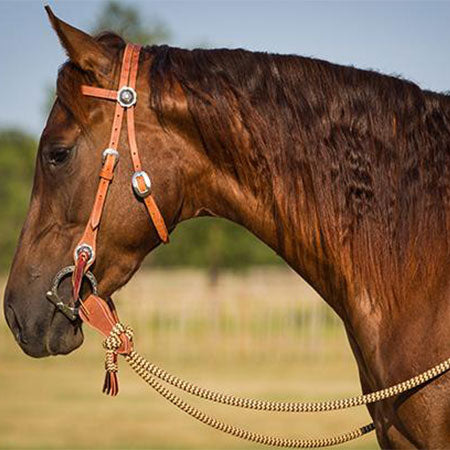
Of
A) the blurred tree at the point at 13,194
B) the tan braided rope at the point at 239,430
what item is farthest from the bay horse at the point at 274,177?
the blurred tree at the point at 13,194

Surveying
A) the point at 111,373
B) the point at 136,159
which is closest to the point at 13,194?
the point at 111,373

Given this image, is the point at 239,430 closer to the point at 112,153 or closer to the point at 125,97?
the point at 112,153

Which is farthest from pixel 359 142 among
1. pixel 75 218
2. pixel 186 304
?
pixel 186 304

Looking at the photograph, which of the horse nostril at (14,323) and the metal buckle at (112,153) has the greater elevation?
the metal buckle at (112,153)

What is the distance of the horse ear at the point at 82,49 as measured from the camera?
10.2 ft

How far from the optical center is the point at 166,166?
3.21 m

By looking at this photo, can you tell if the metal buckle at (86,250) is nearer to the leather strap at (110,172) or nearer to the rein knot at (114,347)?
the leather strap at (110,172)

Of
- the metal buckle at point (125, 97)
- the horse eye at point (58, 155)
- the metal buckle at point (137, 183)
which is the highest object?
the metal buckle at point (125, 97)

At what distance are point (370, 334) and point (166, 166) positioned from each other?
42.4 inches

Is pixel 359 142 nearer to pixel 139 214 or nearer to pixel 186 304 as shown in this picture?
pixel 139 214

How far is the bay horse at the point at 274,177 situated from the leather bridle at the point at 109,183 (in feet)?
0.12

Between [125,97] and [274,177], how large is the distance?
697 millimetres

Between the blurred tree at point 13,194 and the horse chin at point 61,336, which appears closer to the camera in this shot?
the horse chin at point 61,336

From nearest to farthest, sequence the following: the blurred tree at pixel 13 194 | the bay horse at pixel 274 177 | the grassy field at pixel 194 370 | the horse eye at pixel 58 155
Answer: the bay horse at pixel 274 177, the horse eye at pixel 58 155, the grassy field at pixel 194 370, the blurred tree at pixel 13 194
